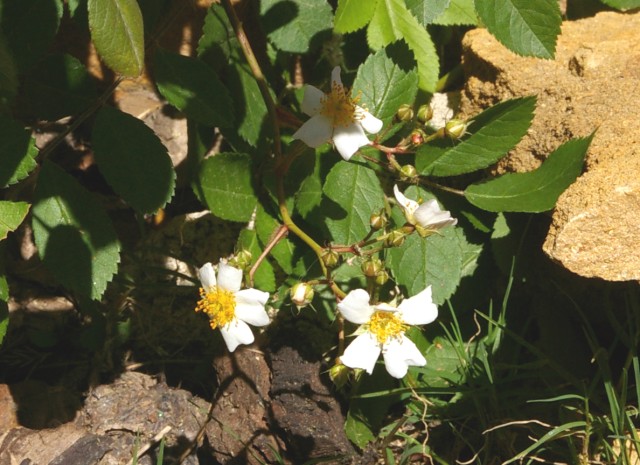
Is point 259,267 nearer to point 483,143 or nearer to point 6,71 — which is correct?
point 483,143

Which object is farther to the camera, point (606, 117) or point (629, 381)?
point (629, 381)

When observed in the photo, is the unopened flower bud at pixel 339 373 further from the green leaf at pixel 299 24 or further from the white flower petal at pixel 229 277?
the green leaf at pixel 299 24

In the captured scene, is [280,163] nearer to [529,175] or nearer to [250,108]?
[250,108]

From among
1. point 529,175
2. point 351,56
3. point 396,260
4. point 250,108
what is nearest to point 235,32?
point 250,108

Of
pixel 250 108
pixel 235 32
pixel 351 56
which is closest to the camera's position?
pixel 235 32

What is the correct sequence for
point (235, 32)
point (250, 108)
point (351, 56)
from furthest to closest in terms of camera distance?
point (351, 56), point (250, 108), point (235, 32)

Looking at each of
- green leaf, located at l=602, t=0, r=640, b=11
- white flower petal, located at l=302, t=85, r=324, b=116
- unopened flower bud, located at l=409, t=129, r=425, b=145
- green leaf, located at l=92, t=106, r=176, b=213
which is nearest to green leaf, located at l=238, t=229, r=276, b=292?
green leaf, located at l=92, t=106, r=176, b=213

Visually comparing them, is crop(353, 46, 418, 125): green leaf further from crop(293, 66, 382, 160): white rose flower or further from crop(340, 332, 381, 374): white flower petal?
crop(340, 332, 381, 374): white flower petal
